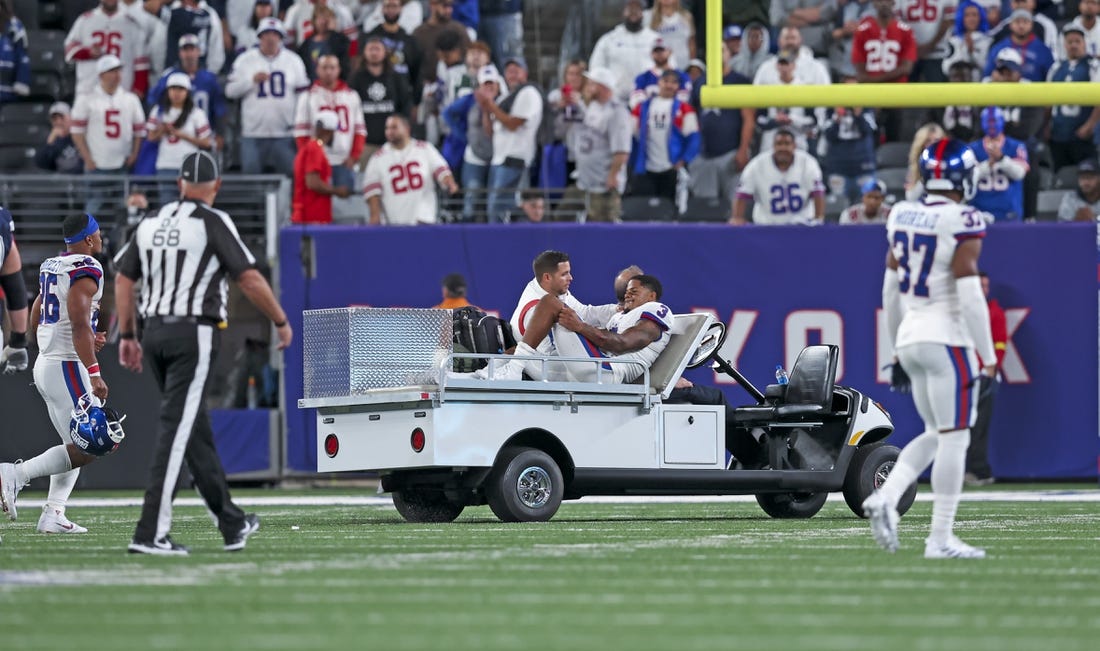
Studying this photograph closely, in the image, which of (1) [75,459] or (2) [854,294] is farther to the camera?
(2) [854,294]

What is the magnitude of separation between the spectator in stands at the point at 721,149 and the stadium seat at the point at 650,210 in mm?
562

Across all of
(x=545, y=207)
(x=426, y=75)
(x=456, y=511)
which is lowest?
(x=456, y=511)

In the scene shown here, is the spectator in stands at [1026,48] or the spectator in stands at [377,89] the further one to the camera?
the spectator in stands at [377,89]

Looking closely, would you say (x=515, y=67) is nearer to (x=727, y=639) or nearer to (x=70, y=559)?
(x=70, y=559)

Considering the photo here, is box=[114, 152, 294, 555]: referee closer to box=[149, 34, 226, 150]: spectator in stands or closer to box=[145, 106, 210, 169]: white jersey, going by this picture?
box=[145, 106, 210, 169]: white jersey

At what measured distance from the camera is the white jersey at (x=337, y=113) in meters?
17.4

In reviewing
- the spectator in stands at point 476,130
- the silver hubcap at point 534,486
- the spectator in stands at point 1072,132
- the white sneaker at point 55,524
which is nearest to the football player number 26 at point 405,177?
the spectator in stands at point 476,130

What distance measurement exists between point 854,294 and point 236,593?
11.0 meters

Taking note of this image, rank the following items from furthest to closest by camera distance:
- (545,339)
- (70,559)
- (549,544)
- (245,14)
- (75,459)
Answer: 1. (245,14)
2. (545,339)
3. (75,459)
4. (549,544)
5. (70,559)

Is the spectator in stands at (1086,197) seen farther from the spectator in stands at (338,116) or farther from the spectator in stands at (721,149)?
the spectator in stands at (338,116)

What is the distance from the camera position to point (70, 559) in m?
8.06

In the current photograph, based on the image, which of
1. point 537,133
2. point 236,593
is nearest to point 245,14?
point 537,133

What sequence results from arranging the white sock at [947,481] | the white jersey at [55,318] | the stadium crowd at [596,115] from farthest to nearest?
the stadium crowd at [596,115], the white jersey at [55,318], the white sock at [947,481]

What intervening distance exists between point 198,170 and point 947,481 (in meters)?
3.60
